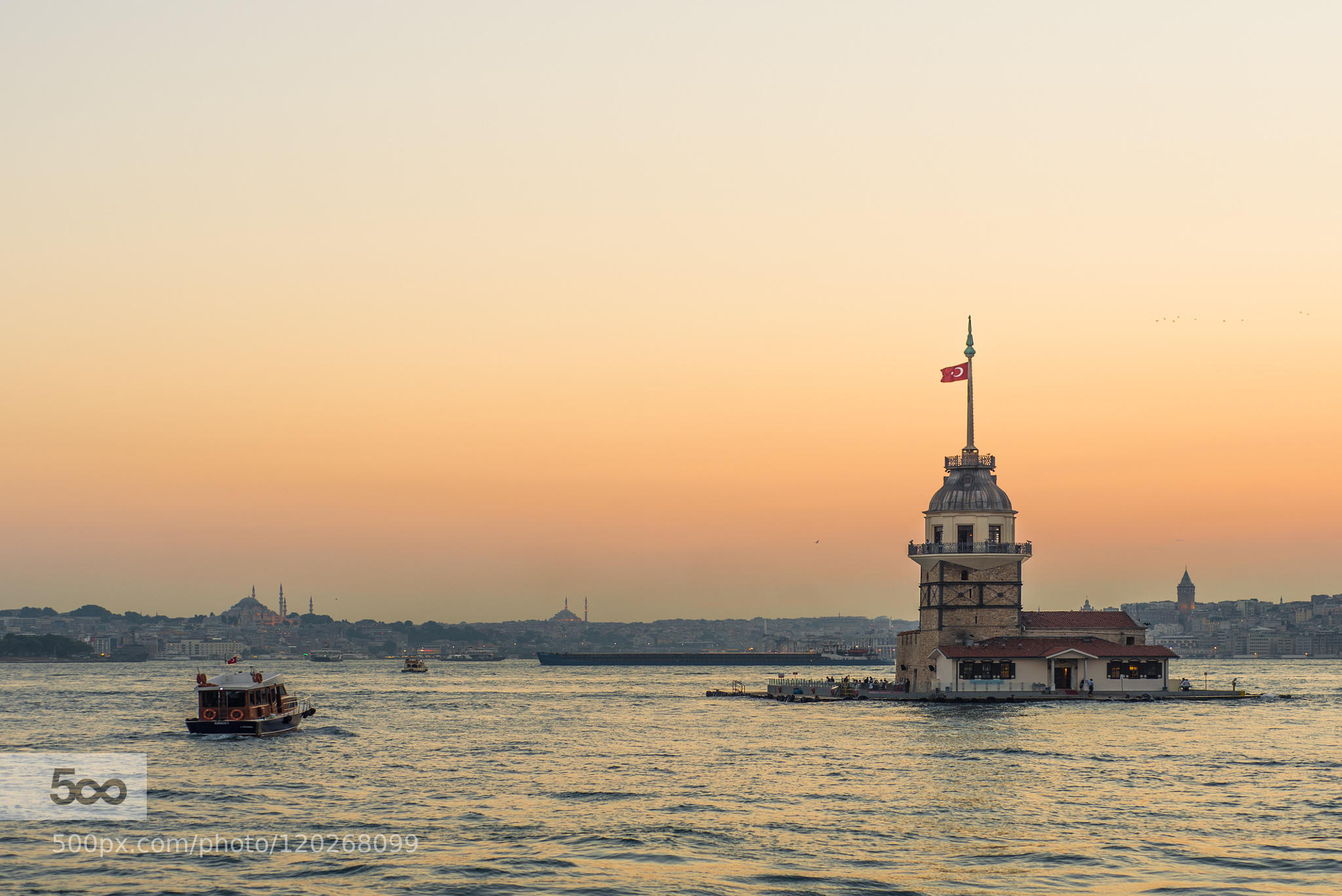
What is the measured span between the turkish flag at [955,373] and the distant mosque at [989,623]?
0.08 metres

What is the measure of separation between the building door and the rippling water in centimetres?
994

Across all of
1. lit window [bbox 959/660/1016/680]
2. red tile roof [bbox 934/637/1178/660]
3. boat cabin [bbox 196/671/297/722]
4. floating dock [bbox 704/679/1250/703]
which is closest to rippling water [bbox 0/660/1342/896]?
boat cabin [bbox 196/671/297/722]

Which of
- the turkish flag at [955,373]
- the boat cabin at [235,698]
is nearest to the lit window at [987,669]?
the turkish flag at [955,373]

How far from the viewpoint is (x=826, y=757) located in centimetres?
6094

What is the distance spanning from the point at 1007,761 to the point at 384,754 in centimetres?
2758

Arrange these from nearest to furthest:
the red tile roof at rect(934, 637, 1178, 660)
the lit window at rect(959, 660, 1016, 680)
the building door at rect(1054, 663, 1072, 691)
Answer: the red tile roof at rect(934, 637, 1178, 660), the lit window at rect(959, 660, 1016, 680), the building door at rect(1054, 663, 1072, 691)

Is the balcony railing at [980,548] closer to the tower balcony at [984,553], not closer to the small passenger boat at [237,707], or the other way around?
the tower balcony at [984,553]

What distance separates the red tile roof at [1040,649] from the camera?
96.6 metres

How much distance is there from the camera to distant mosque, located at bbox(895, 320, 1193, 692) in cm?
9700

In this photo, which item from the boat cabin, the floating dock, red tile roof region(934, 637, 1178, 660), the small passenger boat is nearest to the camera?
the small passenger boat

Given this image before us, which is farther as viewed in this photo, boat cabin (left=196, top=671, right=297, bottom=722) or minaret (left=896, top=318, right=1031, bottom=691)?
minaret (left=896, top=318, right=1031, bottom=691)

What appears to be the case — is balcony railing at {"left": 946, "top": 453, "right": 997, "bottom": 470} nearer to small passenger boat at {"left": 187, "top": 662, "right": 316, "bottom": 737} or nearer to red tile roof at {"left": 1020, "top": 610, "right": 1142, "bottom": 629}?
red tile roof at {"left": 1020, "top": 610, "right": 1142, "bottom": 629}

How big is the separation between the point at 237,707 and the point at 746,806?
36.1m

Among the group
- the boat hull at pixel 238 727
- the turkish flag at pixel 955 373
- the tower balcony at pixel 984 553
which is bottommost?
the boat hull at pixel 238 727
